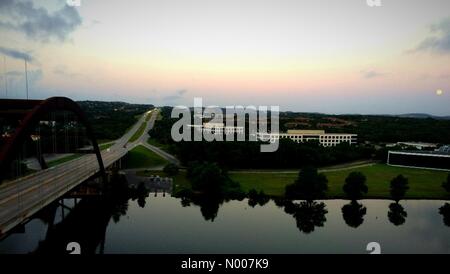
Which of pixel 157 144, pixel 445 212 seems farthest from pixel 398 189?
pixel 157 144

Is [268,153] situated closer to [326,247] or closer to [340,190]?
[340,190]

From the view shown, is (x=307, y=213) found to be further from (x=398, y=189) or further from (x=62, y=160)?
(x=62, y=160)

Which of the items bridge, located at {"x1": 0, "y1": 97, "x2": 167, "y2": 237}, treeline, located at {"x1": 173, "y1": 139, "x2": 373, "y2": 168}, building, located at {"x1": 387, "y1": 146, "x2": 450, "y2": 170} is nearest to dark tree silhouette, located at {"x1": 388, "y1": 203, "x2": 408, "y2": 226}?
treeline, located at {"x1": 173, "y1": 139, "x2": 373, "y2": 168}

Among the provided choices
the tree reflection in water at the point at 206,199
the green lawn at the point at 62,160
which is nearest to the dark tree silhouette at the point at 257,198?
the tree reflection in water at the point at 206,199

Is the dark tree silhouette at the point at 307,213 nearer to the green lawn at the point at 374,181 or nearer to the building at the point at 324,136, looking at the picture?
the green lawn at the point at 374,181

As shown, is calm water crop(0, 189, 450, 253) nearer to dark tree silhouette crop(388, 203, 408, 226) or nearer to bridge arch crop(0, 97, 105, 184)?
dark tree silhouette crop(388, 203, 408, 226)

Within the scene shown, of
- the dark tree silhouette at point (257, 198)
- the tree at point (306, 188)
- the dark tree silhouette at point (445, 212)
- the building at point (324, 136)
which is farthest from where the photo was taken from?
the building at point (324, 136)
